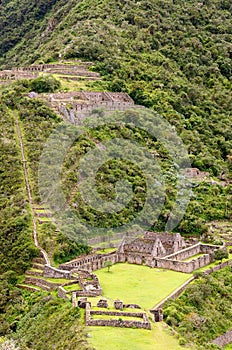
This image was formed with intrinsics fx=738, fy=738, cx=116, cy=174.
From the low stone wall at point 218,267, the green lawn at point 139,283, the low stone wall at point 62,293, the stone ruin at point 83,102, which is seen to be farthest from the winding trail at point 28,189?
the low stone wall at point 218,267

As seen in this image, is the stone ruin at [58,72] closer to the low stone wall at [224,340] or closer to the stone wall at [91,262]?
the stone wall at [91,262]

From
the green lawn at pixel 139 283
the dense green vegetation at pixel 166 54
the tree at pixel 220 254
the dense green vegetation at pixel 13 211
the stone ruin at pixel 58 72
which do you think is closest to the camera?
the green lawn at pixel 139 283

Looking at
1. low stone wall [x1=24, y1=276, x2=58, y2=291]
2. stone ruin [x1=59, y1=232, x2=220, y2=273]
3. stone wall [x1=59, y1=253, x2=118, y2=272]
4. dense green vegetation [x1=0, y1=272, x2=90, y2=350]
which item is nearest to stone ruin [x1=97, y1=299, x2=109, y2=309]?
dense green vegetation [x1=0, y1=272, x2=90, y2=350]

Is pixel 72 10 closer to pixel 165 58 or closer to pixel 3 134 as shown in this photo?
pixel 165 58

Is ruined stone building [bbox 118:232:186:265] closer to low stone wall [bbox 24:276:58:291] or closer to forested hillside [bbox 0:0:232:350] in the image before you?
forested hillside [bbox 0:0:232:350]

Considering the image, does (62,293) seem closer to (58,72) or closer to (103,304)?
(103,304)
